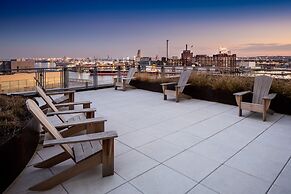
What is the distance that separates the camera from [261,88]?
206 inches

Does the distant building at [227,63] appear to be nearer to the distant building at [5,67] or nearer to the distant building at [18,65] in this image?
the distant building at [18,65]

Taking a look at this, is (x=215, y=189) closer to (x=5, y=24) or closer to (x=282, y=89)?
(x=282, y=89)

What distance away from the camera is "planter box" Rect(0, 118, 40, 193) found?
217 centimetres

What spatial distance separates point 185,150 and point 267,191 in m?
1.21

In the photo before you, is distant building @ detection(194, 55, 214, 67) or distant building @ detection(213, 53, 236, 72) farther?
distant building @ detection(194, 55, 214, 67)

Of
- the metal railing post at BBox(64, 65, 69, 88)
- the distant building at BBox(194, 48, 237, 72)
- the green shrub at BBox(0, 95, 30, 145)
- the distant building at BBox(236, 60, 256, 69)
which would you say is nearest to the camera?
the green shrub at BBox(0, 95, 30, 145)

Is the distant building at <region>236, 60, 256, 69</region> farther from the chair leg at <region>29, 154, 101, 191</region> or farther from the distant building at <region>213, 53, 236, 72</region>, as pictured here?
the chair leg at <region>29, 154, 101, 191</region>

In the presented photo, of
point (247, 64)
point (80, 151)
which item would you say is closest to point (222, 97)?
point (247, 64)

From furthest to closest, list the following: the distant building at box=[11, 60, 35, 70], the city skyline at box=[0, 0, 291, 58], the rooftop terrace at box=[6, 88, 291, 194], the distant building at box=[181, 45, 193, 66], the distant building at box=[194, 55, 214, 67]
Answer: the distant building at box=[181, 45, 193, 66]
the city skyline at box=[0, 0, 291, 58]
the distant building at box=[194, 55, 214, 67]
the distant building at box=[11, 60, 35, 70]
the rooftop terrace at box=[6, 88, 291, 194]

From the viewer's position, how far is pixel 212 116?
5.12m

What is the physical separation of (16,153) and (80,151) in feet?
2.35

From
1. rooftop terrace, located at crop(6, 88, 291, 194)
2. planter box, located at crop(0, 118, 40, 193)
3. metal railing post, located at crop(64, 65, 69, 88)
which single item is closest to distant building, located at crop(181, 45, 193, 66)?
metal railing post, located at crop(64, 65, 69, 88)

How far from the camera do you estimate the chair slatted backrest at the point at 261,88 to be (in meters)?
5.13

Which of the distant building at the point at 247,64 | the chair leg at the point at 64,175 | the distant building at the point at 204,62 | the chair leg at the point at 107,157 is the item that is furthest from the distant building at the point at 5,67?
the distant building at the point at 247,64
